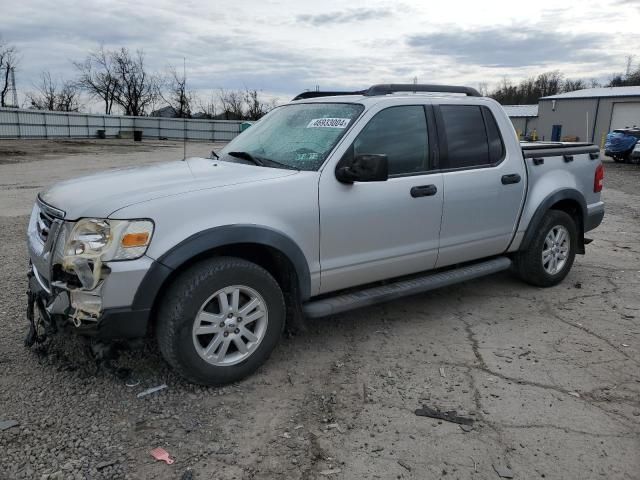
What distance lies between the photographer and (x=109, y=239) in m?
2.90

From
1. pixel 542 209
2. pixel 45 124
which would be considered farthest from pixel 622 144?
pixel 45 124

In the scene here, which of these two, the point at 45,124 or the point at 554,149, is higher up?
the point at 554,149

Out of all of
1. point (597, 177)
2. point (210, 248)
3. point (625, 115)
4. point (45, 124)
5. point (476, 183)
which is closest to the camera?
point (210, 248)

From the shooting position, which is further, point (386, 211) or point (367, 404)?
point (386, 211)

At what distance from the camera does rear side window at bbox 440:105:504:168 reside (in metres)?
4.36

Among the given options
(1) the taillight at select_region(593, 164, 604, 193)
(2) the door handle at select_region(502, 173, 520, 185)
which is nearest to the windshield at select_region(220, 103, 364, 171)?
(2) the door handle at select_region(502, 173, 520, 185)

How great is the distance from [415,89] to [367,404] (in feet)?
8.55

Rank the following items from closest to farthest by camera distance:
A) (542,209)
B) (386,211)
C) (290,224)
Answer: (290,224)
(386,211)
(542,209)

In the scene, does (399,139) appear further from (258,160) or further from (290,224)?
(290,224)

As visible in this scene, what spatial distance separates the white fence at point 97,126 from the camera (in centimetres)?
3800

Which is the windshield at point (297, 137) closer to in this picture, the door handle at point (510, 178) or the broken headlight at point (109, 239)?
the broken headlight at point (109, 239)

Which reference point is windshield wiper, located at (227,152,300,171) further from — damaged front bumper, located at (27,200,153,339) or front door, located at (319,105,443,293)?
damaged front bumper, located at (27,200,153,339)

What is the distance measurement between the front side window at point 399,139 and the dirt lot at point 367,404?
4.38 feet

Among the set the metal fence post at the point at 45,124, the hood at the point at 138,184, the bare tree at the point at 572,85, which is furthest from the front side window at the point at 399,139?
the bare tree at the point at 572,85
